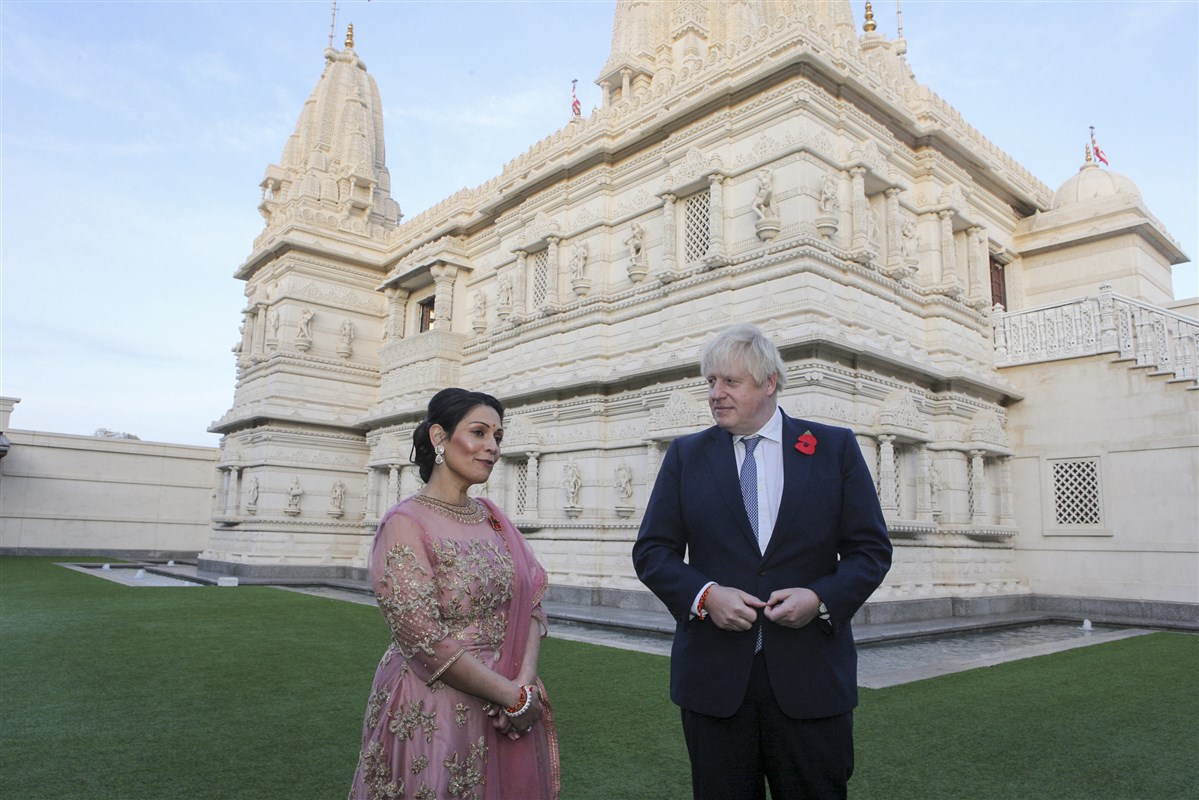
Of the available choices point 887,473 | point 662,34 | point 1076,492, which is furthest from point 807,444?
point 662,34

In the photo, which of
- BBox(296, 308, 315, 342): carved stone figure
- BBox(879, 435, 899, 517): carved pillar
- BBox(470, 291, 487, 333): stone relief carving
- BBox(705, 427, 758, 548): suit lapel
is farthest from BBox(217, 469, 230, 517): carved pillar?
BBox(705, 427, 758, 548): suit lapel

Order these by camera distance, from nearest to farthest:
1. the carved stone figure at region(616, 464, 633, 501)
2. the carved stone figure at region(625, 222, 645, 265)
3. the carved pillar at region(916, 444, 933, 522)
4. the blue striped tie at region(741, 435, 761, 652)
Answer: the blue striped tie at region(741, 435, 761, 652) < the carved pillar at region(916, 444, 933, 522) < the carved stone figure at region(616, 464, 633, 501) < the carved stone figure at region(625, 222, 645, 265)

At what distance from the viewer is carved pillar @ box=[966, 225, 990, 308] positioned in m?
14.1

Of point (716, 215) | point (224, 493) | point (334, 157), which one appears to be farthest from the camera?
point (334, 157)

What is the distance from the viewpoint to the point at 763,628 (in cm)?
262

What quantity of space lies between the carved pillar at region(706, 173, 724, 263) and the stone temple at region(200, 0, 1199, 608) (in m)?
0.05

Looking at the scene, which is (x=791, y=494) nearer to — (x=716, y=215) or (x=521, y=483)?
(x=716, y=215)

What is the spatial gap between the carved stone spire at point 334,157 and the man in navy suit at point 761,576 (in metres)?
20.2

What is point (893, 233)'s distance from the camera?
12750 mm

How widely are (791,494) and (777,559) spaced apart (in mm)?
218

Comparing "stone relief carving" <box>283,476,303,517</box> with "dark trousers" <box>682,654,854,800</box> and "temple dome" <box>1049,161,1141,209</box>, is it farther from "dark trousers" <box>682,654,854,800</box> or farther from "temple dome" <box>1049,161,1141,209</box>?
"dark trousers" <box>682,654,854,800</box>

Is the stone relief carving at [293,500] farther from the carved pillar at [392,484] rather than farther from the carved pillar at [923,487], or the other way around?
the carved pillar at [923,487]

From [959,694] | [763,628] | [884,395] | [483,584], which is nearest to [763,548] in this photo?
[763,628]

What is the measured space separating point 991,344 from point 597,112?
8.37 meters
